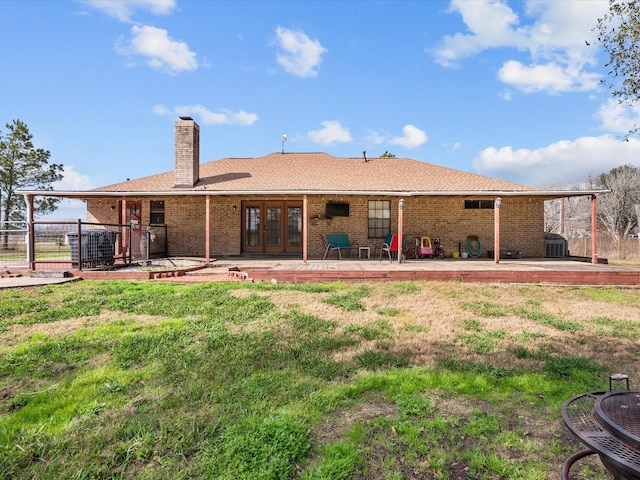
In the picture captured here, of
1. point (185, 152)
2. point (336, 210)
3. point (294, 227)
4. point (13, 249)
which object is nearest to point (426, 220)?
point (336, 210)

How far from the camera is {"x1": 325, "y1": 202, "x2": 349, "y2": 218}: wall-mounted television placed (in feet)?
45.8

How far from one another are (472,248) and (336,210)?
206 inches

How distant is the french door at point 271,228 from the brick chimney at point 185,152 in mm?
2193

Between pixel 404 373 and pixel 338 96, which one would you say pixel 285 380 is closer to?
pixel 404 373

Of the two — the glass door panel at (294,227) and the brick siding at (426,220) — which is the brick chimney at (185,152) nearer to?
the brick siding at (426,220)

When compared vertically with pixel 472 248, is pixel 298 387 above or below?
below

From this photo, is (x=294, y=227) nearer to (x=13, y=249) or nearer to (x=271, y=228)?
(x=271, y=228)

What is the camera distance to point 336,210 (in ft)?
45.9

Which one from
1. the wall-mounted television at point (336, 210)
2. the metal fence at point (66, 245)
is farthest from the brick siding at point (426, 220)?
the metal fence at point (66, 245)

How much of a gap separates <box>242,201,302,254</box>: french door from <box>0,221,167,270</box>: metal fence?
12.5 ft

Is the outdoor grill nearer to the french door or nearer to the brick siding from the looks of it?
the brick siding

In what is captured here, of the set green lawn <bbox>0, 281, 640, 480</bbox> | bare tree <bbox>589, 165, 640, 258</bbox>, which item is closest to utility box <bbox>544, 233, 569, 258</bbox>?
green lawn <bbox>0, 281, 640, 480</bbox>

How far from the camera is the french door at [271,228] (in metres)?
14.3

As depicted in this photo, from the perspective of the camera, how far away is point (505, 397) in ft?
A: 10.0
